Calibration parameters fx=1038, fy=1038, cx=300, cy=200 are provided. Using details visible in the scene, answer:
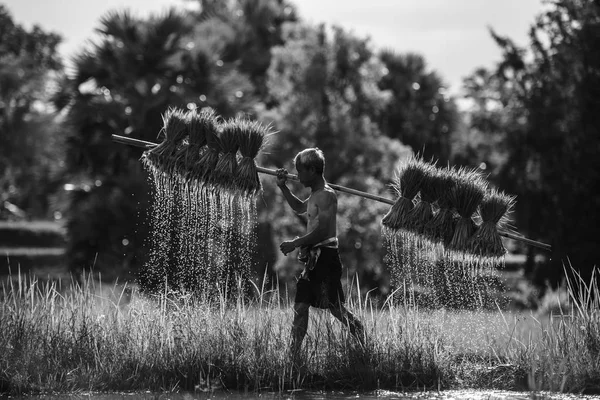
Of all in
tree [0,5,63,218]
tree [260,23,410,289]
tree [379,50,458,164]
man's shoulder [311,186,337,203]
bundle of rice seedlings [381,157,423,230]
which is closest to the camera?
man's shoulder [311,186,337,203]

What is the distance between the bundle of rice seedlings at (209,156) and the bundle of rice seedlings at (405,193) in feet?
5.68

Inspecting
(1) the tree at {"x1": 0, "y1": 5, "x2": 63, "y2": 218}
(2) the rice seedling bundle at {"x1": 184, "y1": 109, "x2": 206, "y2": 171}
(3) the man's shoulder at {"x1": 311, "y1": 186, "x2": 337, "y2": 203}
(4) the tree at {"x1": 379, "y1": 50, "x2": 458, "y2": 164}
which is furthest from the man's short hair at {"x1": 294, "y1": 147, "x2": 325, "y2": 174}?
(1) the tree at {"x1": 0, "y1": 5, "x2": 63, "y2": 218}

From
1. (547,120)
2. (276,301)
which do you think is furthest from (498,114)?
(276,301)

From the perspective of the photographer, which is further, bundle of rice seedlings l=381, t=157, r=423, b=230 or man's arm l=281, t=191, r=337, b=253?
bundle of rice seedlings l=381, t=157, r=423, b=230

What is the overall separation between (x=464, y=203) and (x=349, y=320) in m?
1.75

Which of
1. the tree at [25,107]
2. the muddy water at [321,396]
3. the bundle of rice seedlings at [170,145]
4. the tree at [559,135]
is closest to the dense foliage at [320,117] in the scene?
the tree at [559,135]

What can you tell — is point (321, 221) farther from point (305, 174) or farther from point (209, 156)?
point (209, 156)

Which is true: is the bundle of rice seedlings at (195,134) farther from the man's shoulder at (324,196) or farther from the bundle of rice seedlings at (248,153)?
the man's shoulder at (324,196)

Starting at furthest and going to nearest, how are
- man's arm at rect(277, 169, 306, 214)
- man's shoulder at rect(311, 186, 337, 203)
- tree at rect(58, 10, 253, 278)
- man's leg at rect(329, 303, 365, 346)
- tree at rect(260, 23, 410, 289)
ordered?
tree at rect(260, 23, 410, 289) → tree at rect(58, 10, 253, 278) → man's arm at rect(277, 169, 306, 214) → man's shoulder at rect(311, 186, 337, 203) → man's leg at rect(329, 303, 365, 346)

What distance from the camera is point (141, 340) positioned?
363 inches

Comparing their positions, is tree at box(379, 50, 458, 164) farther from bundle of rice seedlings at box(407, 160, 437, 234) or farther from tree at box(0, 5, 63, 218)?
bundle of rice seedlings at box(407, 160, 437, 234)

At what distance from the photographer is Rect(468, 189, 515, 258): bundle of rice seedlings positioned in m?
9.88

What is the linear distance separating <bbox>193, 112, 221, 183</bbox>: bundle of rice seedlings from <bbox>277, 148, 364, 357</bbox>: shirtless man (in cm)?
109

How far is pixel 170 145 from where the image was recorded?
1002 centimetres
